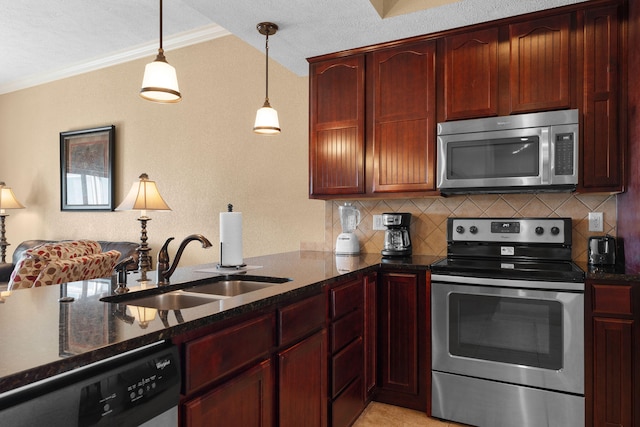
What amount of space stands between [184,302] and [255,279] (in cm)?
38

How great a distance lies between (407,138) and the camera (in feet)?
8.89

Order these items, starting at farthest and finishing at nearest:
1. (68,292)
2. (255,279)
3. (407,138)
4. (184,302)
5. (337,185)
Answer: (337,185) < (407,138) < (255,279) < (184,302) < (68,292)

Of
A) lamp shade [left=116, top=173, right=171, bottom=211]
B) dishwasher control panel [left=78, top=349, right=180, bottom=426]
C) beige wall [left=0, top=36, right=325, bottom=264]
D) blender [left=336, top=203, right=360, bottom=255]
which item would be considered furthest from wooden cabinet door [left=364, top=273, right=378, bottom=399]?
lamp shade [left=116, top=173, right=171, bottom=211]

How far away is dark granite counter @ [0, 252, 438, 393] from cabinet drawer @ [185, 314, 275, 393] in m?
0.06

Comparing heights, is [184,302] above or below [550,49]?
below

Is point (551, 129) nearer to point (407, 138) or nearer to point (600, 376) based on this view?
point (407, 138)

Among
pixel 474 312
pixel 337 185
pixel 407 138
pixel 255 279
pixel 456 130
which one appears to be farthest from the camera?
pixel 337 185

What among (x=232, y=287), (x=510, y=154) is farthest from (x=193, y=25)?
(x=510, y=154)

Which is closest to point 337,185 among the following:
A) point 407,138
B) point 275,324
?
point 407,138

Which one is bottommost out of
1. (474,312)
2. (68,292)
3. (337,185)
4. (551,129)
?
(474,312)

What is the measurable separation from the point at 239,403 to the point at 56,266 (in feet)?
5.67

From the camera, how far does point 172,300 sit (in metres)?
1.71

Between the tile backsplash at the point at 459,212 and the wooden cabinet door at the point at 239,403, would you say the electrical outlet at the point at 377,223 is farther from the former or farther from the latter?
the wooden cabinet door at the point at 239,403

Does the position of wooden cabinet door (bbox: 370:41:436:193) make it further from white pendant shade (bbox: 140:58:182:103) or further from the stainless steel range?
white pendant shade (bbox: 140:58:182:103)
